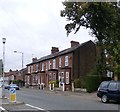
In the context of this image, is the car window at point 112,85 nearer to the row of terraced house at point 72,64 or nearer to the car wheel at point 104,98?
the car wheel at point 104,98

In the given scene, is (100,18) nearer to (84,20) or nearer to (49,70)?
(84,20)

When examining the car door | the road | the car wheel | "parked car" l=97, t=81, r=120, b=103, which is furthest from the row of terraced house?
the car door

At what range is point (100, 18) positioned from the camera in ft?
140

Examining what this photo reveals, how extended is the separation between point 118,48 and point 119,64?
1.57m

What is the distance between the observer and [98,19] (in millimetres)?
42719

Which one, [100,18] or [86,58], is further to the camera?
[86,58]

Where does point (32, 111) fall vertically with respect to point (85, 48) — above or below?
below

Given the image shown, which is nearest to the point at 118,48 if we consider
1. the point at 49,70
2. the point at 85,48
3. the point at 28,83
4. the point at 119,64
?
the point at 119,64

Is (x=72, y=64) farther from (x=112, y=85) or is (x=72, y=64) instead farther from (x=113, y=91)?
(x=113, y=91)

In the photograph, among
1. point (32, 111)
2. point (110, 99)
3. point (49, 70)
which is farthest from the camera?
point (49, 70)

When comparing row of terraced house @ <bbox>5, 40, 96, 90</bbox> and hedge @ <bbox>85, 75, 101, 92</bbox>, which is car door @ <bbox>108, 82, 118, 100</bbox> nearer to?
hedge @ <bbox>85, 75, 101, 92</bbox>

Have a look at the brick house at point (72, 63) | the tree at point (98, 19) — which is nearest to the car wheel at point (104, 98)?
the tree at point (98, 19)

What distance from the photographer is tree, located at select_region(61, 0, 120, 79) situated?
40909mm

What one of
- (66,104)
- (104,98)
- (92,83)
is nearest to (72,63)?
(92,83)
